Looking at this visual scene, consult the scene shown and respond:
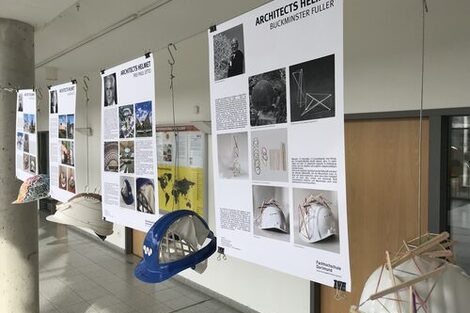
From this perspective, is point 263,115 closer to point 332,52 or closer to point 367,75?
point 332,52

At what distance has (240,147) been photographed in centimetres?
168

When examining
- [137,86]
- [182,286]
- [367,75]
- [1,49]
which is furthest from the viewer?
[182,286]

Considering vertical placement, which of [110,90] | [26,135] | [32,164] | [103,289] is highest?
[110,90]

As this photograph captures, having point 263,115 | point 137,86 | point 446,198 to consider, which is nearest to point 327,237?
point 263,115

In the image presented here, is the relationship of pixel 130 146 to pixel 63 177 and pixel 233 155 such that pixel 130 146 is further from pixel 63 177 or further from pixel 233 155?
pixel 63 177

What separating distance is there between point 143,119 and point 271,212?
3.45 ft

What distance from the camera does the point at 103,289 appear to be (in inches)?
197

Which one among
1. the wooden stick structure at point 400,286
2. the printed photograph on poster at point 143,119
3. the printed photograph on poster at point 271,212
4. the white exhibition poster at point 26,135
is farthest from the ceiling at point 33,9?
the wooden stick structure at point 400,286

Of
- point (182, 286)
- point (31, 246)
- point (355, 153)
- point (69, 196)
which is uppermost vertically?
point (355, 153)

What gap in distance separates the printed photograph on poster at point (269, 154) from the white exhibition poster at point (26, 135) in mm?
2384

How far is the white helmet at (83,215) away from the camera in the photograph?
2654mm

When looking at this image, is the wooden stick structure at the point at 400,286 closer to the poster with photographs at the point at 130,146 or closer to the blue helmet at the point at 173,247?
the blue helmet at the point at 173,247

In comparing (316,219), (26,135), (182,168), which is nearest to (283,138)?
(316,219)

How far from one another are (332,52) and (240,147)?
569 millimetres
